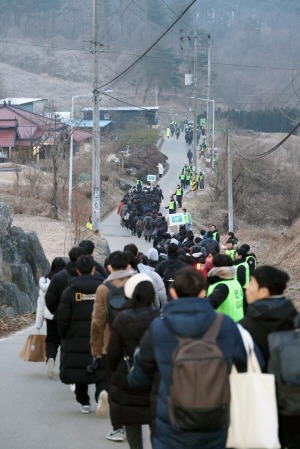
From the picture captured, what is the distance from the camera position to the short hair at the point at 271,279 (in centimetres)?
632

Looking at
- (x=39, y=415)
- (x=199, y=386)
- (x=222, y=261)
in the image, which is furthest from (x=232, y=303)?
(x=199, y=386)

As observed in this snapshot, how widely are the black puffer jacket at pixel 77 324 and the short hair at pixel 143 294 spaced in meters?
2.29

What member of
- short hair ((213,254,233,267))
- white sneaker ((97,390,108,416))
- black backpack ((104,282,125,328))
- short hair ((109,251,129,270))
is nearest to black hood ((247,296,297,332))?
black backpack ((104,282,125,328))

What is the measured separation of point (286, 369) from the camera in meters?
6.02

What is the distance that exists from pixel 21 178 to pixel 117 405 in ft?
146

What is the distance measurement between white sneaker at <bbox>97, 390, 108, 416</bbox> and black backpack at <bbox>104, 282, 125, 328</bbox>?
135 cm

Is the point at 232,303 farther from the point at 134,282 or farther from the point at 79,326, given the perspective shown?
the point at 134,282

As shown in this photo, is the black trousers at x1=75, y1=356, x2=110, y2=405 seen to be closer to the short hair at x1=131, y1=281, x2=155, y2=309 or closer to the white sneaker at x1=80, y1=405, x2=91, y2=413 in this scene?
the white sneaker at x1=80, y1=405, x2=91, y2=413

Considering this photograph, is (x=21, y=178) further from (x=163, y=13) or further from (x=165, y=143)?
(x=163, y=13)

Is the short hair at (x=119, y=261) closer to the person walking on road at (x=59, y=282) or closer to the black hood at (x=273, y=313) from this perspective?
the person walking on road at (x=59, y=282)

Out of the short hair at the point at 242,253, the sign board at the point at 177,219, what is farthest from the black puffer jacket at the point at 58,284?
the sign board at the point at 177,219

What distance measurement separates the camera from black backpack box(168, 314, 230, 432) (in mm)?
5555

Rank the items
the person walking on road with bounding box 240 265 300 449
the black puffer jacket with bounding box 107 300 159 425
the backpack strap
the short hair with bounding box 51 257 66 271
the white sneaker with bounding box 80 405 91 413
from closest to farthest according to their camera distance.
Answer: the backpack strap < the person walking on road with bounding box 240 265 300 449 < the black puffer jacket with bounding box 107 300 159 425 < the white sneaker with bounding box 80 405 91 413 < the short hair with bounding box 51 257 66 271

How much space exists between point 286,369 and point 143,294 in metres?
1.44
